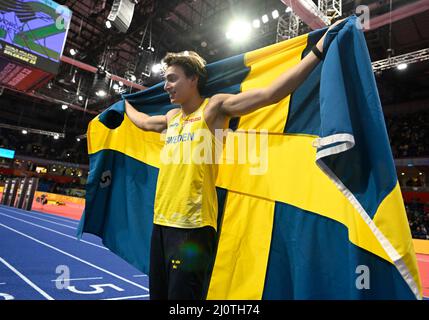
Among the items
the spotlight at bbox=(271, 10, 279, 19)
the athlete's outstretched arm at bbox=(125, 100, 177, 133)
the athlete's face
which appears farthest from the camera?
the spotlight at bbox=(271, 10, 279, 19)

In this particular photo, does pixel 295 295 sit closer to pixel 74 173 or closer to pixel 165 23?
pixel 165 23

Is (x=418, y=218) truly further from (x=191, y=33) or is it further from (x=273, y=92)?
(x=273, y=92)

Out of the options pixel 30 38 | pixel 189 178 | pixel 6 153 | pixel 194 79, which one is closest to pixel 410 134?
pixel 30 38

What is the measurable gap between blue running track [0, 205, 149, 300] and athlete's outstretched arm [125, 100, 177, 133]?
182cm

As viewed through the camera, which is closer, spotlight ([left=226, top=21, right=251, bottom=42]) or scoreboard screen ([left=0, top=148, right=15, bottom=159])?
spotlight ([left=226, top=21, right=251, bottom=42])

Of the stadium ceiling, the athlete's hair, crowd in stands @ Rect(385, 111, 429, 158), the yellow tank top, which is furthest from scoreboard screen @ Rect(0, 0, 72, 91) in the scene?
crowd in stands @ Rect(385, 111, 429, 158)

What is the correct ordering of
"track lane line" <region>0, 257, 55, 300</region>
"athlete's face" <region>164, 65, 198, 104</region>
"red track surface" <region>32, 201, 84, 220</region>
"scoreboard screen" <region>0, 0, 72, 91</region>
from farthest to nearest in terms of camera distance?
"red track surface" <region>32, 201, 84, 220</region> < "scoreboard screen" <region>0, 0, 72, 91</region> < "track lane line" <region>0, 257, 55, 300</region> < "athlete's face" <region>164, 65, 198, 104</region>

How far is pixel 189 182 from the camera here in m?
1.59

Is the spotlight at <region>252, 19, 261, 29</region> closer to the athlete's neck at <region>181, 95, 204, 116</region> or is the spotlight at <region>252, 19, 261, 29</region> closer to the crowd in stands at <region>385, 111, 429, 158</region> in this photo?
the athlete's neck at <region>181, 95, 204, 116</region>

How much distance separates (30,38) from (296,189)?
5.86 meters

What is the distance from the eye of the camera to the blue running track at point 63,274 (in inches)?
118

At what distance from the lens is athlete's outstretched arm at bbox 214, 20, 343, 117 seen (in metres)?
1.48

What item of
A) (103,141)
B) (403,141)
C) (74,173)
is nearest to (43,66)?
(103,141)
